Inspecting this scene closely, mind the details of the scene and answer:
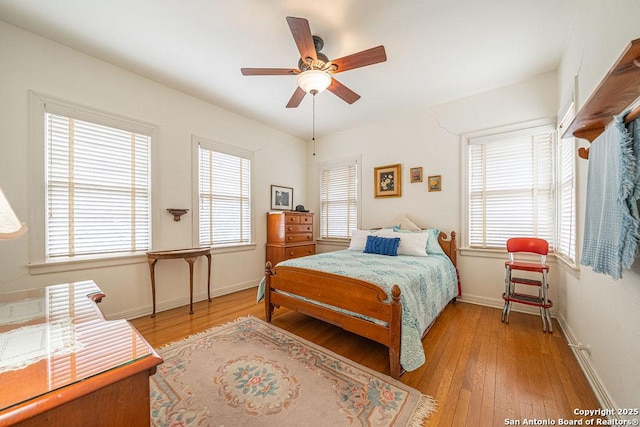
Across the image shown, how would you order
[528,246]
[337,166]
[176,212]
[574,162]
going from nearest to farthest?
[574,162] → [528,246] → [176,212] → [337,166]

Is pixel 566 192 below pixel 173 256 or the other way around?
the other way around

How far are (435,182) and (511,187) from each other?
2.98ft

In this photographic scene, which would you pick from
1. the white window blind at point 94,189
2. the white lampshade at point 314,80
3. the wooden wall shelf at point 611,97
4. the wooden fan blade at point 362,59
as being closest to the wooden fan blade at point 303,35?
the white lampshade at point 314,80

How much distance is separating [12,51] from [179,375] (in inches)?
126

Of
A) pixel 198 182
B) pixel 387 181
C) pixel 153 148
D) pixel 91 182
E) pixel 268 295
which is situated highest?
pixel 153 148

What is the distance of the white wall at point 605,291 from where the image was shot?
1.29 metres

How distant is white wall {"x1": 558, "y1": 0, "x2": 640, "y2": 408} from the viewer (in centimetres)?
129

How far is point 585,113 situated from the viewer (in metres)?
1.40

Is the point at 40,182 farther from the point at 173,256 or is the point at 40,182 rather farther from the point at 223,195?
the point at 223,195

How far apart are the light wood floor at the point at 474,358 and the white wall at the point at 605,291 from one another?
22cm

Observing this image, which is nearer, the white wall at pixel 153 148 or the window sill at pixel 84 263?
the white wall at pixel 153 148

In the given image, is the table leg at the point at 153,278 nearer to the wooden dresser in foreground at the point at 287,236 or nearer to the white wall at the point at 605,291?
the wooden dresser in foreground at the point at 287,236

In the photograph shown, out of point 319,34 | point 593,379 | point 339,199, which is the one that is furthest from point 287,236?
point 593,379

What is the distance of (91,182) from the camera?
8.66 ft
